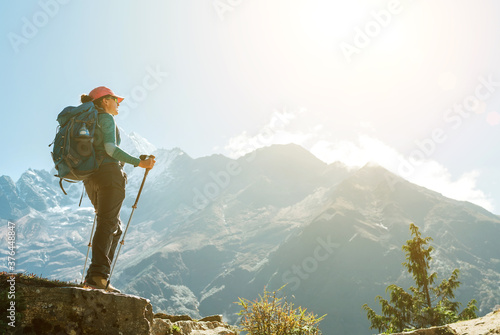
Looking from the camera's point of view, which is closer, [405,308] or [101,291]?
[101,291]

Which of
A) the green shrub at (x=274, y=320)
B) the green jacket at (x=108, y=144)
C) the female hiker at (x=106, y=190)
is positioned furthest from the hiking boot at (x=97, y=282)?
the green shrub at (x=274, y=320)

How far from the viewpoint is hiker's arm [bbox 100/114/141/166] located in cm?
530

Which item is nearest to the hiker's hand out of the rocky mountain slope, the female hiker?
the female hiker

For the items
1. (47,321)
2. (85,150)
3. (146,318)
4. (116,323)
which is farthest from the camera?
(85,150)

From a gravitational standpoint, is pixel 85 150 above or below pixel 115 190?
above

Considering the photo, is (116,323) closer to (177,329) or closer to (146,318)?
(146,318)

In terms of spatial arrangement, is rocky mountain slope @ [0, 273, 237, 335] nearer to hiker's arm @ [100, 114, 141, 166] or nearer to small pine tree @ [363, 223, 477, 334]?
hiker's arm @ [100, 114, 141, 166]

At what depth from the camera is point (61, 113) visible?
17.6ft

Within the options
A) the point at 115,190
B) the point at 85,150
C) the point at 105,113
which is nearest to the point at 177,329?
the point at 115,190

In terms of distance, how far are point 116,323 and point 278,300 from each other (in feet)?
9.73

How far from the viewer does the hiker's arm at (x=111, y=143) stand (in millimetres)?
5301

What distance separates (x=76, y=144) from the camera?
5160 millimetres

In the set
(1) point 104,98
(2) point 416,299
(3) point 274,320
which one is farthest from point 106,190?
(2) point 416,299

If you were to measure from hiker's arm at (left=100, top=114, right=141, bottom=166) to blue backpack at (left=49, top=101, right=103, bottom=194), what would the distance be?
14 centimetres
